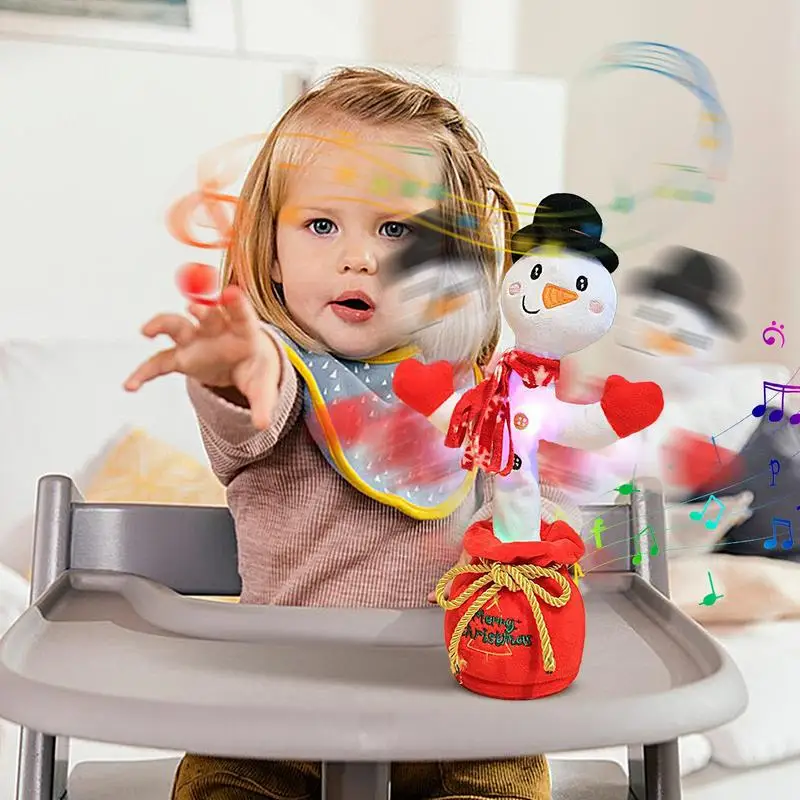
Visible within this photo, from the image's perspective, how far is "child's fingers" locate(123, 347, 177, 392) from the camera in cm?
46

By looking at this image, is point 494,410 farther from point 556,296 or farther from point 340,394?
point 340,394

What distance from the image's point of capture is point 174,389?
4.45 feet

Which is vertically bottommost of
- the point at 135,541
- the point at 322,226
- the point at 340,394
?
the point at 135,541

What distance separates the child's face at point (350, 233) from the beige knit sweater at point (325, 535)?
53 millimetres

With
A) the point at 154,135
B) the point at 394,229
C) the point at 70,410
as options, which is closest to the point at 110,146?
the point at 154,135

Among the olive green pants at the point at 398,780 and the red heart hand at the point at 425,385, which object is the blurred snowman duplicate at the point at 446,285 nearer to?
the red heart hand at the point at 425,385

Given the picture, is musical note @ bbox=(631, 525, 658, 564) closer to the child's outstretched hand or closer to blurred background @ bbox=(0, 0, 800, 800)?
the child's outstretched hand

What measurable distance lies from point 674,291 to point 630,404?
0.05 meters

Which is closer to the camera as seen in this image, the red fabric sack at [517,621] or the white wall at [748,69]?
the red fabric sack at [517,621]

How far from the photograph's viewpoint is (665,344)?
1.61 ft

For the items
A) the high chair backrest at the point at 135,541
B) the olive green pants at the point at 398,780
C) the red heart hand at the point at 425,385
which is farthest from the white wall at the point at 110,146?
the red heart hand at the point at 425,385

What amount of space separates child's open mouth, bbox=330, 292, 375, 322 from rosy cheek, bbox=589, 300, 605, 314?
0.18m

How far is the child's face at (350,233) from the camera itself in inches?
22.2

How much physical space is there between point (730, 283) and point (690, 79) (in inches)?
4.5
